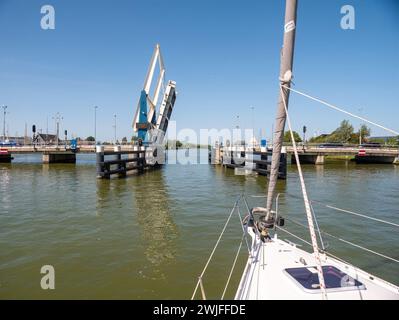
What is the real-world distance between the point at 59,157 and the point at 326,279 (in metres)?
48.1

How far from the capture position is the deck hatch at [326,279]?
3.81 m

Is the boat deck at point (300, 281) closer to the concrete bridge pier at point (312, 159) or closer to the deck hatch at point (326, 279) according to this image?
the deck hatch at point (326, 279)

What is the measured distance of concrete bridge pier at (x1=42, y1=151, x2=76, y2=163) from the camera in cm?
4197

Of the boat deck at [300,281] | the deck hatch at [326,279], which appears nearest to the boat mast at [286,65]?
the boat deck at [300,281]

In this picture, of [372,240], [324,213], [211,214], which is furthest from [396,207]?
[211,214]

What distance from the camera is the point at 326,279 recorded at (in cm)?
406

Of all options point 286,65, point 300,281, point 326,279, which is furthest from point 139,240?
point 286,65

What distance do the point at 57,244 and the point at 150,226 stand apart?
10.4 ft

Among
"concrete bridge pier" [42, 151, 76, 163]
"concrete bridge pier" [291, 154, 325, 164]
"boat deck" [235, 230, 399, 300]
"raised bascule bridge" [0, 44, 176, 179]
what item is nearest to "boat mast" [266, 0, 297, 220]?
"boat deck" [235, 230, 399, 300]

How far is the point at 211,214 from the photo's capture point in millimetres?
11891

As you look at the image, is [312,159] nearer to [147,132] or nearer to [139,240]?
[147,132]

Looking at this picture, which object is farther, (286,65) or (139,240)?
(139,240)

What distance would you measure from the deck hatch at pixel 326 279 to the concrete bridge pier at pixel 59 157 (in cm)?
4490

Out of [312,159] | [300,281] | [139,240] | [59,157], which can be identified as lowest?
[139,240]
